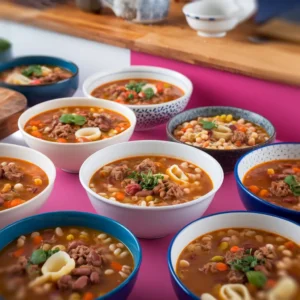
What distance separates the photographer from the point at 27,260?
4.47 feet

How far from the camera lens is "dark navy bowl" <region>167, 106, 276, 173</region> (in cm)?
188

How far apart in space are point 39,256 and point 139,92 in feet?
3.80

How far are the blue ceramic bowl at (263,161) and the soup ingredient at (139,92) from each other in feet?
1.93

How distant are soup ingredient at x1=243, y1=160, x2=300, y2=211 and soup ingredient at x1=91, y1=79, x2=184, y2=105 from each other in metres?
0.63

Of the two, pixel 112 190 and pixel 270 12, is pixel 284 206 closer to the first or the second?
pixel 112 190

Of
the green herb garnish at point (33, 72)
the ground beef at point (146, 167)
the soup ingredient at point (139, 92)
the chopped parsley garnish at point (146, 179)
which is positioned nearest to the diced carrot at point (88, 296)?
the chopped parsley garnish at point (146, 179)

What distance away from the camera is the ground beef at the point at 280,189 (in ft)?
5.54

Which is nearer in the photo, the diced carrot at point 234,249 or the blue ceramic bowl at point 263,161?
the diced carrot at point 234,249

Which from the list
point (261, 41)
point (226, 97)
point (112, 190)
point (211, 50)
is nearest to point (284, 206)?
point (112, 190)

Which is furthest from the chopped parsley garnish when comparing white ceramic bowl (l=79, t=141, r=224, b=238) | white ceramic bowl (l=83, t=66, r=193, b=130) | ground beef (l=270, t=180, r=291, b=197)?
white ceramic bowl (l=83, t=66, r=193, b=130)

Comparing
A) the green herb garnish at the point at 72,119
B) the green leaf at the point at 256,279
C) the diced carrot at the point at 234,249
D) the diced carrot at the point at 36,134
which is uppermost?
the green leaf at the point at 256,279

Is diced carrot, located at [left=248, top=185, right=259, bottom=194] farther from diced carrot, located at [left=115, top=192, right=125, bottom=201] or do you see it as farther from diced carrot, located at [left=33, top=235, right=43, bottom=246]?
diced carrot, located at [left=33, top=235, right=43, bottom=246]

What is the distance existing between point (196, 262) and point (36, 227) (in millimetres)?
450

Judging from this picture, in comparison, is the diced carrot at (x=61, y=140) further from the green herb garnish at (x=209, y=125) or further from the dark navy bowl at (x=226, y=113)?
the green herb garnish at (x=209, y=125)
